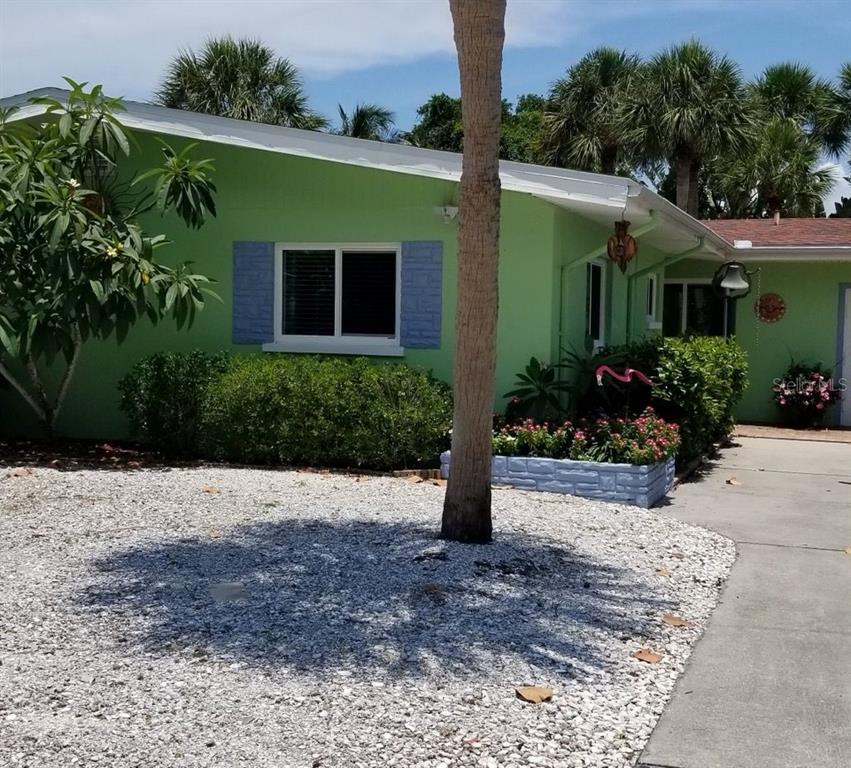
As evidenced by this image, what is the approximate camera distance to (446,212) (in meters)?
10.4

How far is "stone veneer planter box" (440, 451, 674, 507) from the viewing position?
29.1 feet

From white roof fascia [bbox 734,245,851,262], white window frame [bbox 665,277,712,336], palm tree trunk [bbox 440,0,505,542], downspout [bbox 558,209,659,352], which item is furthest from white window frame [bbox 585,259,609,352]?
palm tree trunk [bbox 440,0,505,542]

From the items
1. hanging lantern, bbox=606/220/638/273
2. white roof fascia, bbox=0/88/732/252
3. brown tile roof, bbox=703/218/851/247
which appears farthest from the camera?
brown tile roof, bbox=703/218/851/247

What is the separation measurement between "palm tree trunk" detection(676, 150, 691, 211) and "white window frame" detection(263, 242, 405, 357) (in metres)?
17.8

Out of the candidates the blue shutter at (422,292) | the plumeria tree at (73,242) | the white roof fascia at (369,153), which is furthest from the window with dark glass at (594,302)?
→ the plumeria tree at (73,242)

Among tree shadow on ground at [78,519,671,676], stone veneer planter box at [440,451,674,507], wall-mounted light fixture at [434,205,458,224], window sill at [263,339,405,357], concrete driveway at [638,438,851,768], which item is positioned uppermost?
wall-mounted light fixture at [434,205,458,224]

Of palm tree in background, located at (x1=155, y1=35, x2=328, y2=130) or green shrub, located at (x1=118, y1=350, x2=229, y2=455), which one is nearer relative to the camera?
green shrub, located at (x1=118, y1=350, x2=229, y2=455)

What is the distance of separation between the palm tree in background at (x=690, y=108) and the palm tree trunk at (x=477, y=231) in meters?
20.8

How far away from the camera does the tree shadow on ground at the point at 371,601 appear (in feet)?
15.8

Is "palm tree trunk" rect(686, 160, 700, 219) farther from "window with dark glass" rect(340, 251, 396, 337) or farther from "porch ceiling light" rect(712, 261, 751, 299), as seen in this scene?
"window with dark glass" rect(340, 251, 396, 337)

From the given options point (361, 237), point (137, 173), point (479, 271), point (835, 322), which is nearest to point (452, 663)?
point (479, 271)

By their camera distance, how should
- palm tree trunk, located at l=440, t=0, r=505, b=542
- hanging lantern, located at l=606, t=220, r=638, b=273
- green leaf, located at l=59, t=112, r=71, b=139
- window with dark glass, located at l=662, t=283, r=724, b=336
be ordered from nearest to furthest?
palm tree trunk, located at l=440, t=0, r=505, b=542 < green leaf, located at l=59, t=112, r=71, b=139 < hanging lantern, located at l=606, t=220, r=638, b=273 < window with dark glass, located at l=662, t=283, r=724, b=336

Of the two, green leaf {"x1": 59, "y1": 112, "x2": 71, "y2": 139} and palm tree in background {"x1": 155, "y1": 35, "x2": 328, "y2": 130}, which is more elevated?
palm tree in background {"x1": 155, "y1": 35, "x2": 328, "y2": 130}

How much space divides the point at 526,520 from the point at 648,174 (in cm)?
2475
